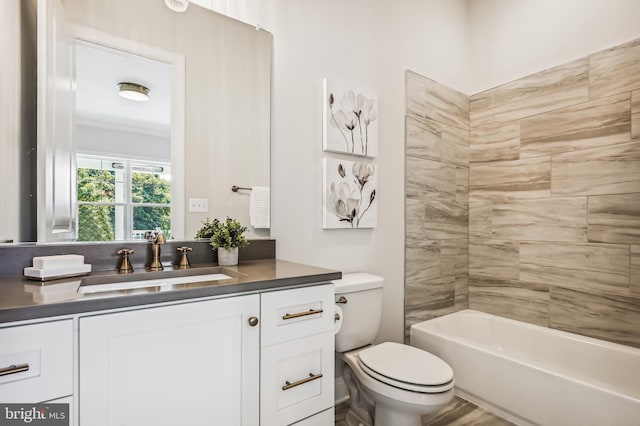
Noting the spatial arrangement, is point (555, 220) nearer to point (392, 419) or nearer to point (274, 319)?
point (392, 419)

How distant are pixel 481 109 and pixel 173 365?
2759mm

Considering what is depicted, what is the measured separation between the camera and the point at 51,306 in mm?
791

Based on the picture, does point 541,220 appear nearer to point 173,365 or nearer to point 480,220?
point 480,220

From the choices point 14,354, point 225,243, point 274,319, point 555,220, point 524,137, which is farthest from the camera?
point 524,137

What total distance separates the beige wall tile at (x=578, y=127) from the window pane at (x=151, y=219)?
2.39 metres

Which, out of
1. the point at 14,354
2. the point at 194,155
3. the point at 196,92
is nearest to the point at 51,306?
the point at 14,354

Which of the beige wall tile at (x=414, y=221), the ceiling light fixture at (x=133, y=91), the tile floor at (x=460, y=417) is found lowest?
the tile floor at (x=460, y=417)

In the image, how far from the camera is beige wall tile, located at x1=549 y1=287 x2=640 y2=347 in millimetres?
1937

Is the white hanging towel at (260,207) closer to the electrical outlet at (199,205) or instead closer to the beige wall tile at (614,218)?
the electrical outlet at (199,205)

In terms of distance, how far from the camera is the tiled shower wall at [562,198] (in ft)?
6.44

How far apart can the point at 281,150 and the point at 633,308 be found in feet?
7.28

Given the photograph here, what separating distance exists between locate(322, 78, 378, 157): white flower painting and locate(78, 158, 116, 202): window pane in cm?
110

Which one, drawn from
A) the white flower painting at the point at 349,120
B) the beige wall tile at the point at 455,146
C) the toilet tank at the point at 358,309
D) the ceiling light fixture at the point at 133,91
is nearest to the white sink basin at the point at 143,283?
the toilet tank at the point at 358,309

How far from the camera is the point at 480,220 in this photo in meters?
2.68
